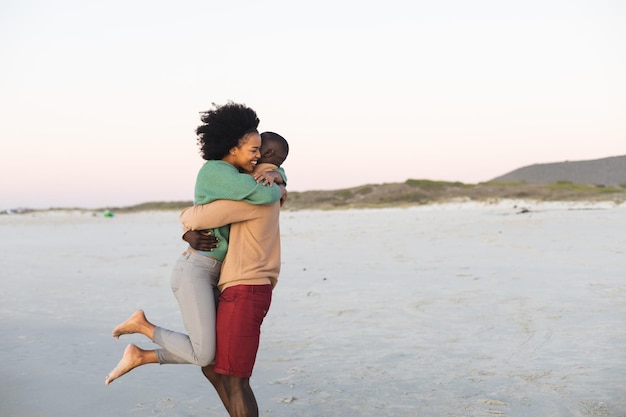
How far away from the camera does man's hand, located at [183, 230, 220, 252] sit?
3.47m

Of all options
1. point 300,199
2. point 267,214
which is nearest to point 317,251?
point 267,214

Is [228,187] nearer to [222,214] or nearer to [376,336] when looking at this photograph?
[222,214]

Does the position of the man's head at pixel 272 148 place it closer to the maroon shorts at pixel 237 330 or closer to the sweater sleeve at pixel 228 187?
the sweater sleeve at pixel 228 187

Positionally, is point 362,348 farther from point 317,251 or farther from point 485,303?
point 317,251

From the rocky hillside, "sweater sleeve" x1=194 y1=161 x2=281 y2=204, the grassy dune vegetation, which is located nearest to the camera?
"sweater sleeve" x1=194 y1=161 x2=281 y2=204

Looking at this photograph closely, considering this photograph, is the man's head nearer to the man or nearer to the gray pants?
the man

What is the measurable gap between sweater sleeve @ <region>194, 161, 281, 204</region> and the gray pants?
1.12 ft

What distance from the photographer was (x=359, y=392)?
15.3ft

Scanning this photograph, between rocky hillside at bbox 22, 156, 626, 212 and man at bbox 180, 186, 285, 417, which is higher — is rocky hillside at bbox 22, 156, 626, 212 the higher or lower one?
the higher one

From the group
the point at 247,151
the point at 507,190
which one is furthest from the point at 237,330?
the point at 507,190

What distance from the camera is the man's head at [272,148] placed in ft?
12.1

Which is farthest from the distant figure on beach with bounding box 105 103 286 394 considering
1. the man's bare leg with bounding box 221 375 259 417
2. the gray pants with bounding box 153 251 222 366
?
the man's bare leg with bounding box 221 375 259 417

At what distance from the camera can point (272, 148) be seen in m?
3.70

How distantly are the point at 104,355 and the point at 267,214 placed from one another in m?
3.08
